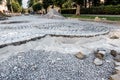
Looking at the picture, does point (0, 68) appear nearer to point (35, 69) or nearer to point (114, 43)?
point (35, 69)

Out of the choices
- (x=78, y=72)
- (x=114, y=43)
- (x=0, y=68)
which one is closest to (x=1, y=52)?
(x=0, y=68)

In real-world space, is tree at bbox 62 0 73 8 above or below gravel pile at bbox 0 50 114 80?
above

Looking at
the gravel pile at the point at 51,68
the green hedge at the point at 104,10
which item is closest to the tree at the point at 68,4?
the green hedge at the point at 104,10

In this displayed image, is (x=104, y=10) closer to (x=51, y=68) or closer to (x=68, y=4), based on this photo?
(x=68, y=4)

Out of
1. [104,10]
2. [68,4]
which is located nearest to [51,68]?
[104,10]

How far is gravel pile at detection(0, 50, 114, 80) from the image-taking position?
6.35 m

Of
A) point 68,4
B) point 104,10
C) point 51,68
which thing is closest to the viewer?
point 51,68

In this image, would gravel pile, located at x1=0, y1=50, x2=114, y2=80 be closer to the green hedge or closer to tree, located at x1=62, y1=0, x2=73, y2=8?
the green hedge

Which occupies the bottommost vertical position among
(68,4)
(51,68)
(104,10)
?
(51,68)

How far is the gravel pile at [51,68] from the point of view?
6348 millimetres

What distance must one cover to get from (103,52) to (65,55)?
133cm

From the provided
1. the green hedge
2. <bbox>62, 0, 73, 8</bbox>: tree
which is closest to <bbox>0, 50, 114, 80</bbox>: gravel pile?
the green hedge

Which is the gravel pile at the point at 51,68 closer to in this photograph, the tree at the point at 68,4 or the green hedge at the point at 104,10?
the green hedge at the point at 104,10

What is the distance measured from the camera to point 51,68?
684 cm
